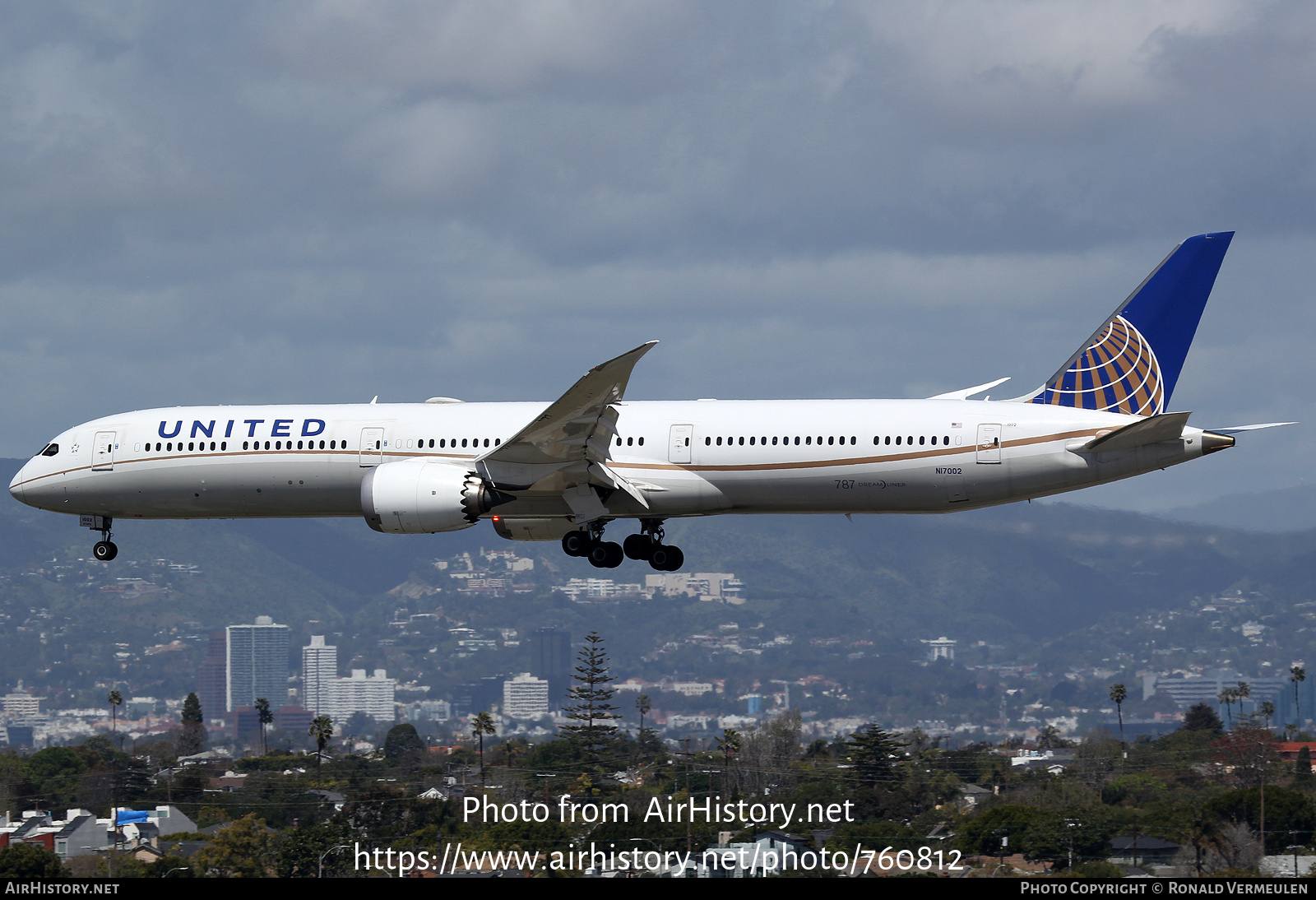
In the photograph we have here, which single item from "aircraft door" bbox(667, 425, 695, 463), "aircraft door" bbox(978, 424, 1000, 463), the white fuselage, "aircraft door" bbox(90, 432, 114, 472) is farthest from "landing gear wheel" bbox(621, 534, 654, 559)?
"aircraft door" bbox(90, 432, 114, 472)

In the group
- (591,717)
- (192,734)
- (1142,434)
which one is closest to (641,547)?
(1142,434)

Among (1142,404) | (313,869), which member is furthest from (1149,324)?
(313,869)

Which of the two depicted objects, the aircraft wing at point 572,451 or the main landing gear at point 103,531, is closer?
the aircraft wing at point 572,451

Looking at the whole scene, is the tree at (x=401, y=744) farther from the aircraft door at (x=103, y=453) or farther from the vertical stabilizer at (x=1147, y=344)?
the vertical stabilizer at (x=1147, y=344)

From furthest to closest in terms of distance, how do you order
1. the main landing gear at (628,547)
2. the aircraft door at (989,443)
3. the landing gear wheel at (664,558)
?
the landing gear wheel at (664,558) → the main landing gear at (628,547) → the aircraft door at (989,443)

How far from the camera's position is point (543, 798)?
320ft

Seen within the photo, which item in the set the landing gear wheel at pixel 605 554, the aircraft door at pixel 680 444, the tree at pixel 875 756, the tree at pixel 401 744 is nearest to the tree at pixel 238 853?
the tree at pixel 875 756

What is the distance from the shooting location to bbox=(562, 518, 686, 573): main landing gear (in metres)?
43.5

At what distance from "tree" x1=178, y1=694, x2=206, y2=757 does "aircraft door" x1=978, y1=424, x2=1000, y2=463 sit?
11309 cm

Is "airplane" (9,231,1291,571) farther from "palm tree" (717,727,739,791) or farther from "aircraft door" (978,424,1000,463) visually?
"palm tree" (717,727,739,791)

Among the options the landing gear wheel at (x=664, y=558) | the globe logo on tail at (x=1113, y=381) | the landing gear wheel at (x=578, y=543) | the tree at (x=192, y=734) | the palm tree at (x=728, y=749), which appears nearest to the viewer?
the globe logo on tail at (x=1113, y=381)

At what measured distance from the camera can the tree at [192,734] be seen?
147 m

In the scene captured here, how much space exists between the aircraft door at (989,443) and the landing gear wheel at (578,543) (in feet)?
35.4
